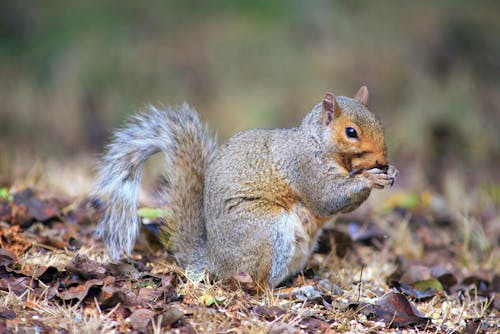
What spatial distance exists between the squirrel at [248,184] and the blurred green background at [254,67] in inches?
153

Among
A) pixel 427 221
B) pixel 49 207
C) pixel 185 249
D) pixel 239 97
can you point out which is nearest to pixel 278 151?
pixel 185 249

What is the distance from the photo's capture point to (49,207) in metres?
3.98

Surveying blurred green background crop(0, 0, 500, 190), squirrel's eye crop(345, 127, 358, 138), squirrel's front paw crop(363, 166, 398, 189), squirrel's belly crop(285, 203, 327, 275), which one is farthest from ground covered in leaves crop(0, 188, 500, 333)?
blurred green background crop(0, 0, 500, 190)

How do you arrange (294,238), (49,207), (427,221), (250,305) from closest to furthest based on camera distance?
(250,305) < (294,238) < (49,207) < (427,221)


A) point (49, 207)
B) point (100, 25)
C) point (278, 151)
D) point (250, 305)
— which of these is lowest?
point (250, 305)

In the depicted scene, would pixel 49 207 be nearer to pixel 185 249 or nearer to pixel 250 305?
pixel 185 249

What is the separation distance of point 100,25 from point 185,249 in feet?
20.9

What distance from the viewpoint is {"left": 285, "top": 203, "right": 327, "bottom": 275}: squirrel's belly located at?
3.38 m

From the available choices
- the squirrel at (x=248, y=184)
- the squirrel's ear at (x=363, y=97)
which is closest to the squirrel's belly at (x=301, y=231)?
the squirrel at (x=248, y=184)

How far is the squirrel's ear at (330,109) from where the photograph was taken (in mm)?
3381

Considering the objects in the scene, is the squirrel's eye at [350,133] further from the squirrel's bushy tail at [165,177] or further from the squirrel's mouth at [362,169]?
the squirrel's bushy tail at [165,177]

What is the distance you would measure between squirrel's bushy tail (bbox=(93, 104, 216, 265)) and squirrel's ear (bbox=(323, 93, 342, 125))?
0.68 meters

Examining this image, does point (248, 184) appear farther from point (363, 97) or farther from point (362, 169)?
point (363, 97)

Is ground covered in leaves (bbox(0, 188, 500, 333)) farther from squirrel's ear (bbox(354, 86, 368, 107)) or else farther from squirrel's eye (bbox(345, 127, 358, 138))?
squirrel's ear (bbox(354, 86, 368, 107))
